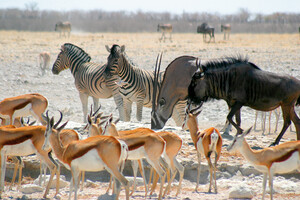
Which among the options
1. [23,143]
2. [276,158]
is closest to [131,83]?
[23,143]

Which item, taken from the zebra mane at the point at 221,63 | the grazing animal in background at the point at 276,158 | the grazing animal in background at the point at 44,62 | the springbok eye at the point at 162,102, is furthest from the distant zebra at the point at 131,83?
the grazing animal in background at the point at 44,62

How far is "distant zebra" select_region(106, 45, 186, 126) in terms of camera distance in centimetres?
1195

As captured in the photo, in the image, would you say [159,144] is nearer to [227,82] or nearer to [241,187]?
[241,187]

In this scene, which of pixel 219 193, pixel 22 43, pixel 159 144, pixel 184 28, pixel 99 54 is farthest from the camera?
pixel 184 28

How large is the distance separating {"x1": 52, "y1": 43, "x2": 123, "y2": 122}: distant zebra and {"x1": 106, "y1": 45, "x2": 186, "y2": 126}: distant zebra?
1.29ft

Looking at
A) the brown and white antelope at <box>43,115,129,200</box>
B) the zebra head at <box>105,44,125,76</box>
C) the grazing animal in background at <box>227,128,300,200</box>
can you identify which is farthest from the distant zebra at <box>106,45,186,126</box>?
the brown and white antelope at <box>43,115,129,200</box>

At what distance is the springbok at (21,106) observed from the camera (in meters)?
9.51

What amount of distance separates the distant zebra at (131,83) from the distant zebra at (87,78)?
0.39 m

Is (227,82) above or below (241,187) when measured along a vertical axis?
above

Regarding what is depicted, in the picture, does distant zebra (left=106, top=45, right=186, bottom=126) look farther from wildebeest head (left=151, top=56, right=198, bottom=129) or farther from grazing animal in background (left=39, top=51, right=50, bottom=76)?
grazing animal in background (left=39, top=51, right=50, bottom=76)

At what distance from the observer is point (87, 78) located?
13.4 meters

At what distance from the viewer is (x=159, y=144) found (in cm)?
729

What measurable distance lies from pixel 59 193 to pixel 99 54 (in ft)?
51.7

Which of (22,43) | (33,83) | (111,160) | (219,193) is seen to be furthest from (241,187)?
(22,43)
